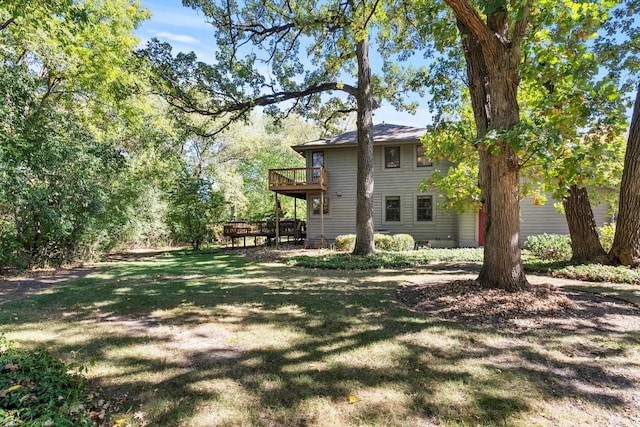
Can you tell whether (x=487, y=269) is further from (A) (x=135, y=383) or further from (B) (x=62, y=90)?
(B) (x=62, y=90)

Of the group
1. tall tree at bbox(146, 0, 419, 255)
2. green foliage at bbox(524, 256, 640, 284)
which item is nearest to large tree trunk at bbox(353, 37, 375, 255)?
tall tree at bbox(146, 0, 419, 255)

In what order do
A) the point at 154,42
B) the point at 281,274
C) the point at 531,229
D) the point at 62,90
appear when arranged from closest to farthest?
the point at 281,274, the point at 154,42, the point at 62,90, the point at 531,229

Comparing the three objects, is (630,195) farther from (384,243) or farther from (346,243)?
(346,243)

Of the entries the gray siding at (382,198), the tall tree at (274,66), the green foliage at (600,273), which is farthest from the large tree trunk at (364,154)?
the green foliage at (600,273)

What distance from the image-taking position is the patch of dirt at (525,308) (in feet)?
14.0

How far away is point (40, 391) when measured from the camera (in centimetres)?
255

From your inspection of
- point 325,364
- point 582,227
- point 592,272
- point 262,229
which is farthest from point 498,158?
point 262,229

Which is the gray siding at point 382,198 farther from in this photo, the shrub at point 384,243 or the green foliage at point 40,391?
the green foliage at point 40,391

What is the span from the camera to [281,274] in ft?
28.4

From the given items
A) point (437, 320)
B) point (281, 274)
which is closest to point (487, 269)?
point (437, 320)

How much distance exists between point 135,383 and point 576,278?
8852 mm

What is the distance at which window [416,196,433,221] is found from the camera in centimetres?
1614

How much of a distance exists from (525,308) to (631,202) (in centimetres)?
564

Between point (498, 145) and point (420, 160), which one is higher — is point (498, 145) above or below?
below
